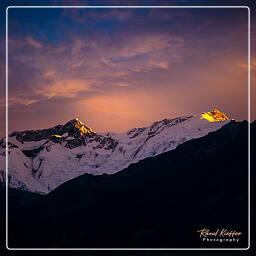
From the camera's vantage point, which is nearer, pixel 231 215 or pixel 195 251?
pixel 195 251

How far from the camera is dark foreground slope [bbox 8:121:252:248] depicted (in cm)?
13857

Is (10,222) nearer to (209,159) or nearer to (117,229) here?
(117,229)

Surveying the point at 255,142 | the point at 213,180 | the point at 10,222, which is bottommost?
the point at 10,222

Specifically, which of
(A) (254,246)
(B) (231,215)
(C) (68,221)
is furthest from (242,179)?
(C) (68,221)

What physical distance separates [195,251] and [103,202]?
3386 inches

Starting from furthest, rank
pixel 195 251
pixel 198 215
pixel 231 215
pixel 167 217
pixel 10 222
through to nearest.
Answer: pixel 10 222 < pixel 167 217 < pixel 198 215 < pixel 231 215 < pixel 195 251

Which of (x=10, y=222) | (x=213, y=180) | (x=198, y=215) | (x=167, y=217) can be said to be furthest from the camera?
(x=10, y=222)

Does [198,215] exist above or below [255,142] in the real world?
below

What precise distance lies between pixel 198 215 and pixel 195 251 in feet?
109

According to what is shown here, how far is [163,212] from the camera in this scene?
522 feet

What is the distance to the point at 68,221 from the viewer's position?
17788 cm

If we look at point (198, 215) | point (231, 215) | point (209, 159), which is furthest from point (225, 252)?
point (209, 159)

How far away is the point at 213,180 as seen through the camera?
170125 millimetres

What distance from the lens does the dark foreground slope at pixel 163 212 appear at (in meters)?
139
